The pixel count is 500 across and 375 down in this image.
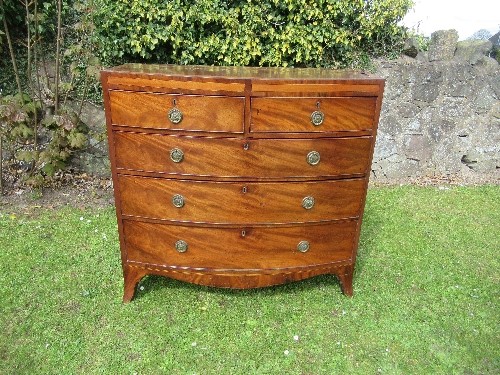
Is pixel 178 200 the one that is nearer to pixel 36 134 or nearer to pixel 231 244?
pixel 231 244

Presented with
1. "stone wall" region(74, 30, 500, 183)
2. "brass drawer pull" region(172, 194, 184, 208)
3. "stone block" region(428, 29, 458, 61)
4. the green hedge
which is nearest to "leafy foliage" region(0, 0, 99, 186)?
the green hedge

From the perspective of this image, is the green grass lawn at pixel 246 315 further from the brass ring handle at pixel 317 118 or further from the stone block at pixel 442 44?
the stone block at pixel 442 44

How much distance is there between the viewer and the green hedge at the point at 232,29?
13.6 feet

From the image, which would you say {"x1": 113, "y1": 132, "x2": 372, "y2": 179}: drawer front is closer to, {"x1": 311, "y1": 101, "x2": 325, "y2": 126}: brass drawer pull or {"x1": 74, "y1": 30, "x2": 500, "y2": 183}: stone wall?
{"x1": 311, "y1": 101, "x2": 325, "y2": 126}: brass drawer pull

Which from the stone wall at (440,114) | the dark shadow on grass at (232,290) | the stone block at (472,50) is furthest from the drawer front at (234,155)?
the stone block at (472,50)

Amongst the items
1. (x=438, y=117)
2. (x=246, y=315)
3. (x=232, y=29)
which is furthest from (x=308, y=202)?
(x=438, y=117)

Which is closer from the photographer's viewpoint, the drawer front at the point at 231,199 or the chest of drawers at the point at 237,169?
the chest of drawers at the point at 237,169

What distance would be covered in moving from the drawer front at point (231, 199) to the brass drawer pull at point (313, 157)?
15cm

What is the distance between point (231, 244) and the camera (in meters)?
2.71

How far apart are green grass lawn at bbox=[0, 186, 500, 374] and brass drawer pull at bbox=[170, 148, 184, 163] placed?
1121 mm

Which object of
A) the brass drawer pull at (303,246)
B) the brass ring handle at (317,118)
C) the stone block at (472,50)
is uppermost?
the stone block at (472,50)

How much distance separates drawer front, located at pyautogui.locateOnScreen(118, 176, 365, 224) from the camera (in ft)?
8.45

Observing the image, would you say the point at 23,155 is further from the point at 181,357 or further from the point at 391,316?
the point at 391,316

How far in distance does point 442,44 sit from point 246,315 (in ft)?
13.9
